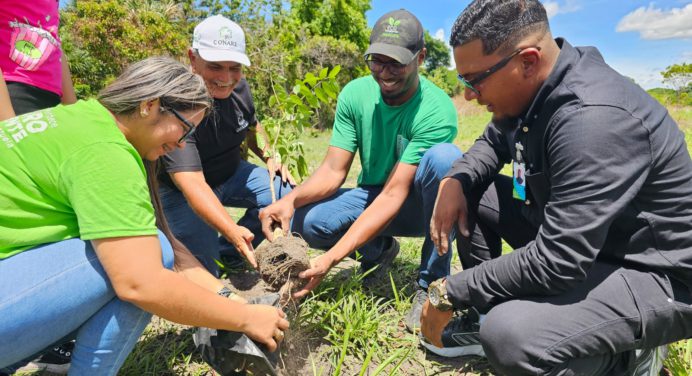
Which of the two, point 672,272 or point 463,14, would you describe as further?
point 463,14

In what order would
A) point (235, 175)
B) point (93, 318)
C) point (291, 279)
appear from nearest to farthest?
point (93, 318) → point (291, 279) → point (235, 175)

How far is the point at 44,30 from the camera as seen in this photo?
7.25 ft

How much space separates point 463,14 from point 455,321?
Result: 1415 millimetres

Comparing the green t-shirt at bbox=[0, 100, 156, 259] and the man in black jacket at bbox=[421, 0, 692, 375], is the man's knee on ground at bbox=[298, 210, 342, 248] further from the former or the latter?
the green t-shirt at bbox=[0, 100, 156, 259]

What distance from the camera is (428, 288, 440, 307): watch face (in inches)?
70.5

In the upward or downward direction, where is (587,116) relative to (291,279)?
upward

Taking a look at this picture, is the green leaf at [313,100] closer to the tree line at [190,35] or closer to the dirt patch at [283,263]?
the dirt patch at [283,263]

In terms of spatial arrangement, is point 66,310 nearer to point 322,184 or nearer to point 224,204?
point 322,184

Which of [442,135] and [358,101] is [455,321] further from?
[358,101]

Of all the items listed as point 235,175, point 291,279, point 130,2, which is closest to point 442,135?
point 291,279

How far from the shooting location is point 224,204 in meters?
3.19

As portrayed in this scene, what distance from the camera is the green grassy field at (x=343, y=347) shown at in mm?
2000

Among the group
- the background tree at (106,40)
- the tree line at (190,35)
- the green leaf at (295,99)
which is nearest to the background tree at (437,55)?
the tree line at (190,35)

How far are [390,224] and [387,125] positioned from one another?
2.01 ft
